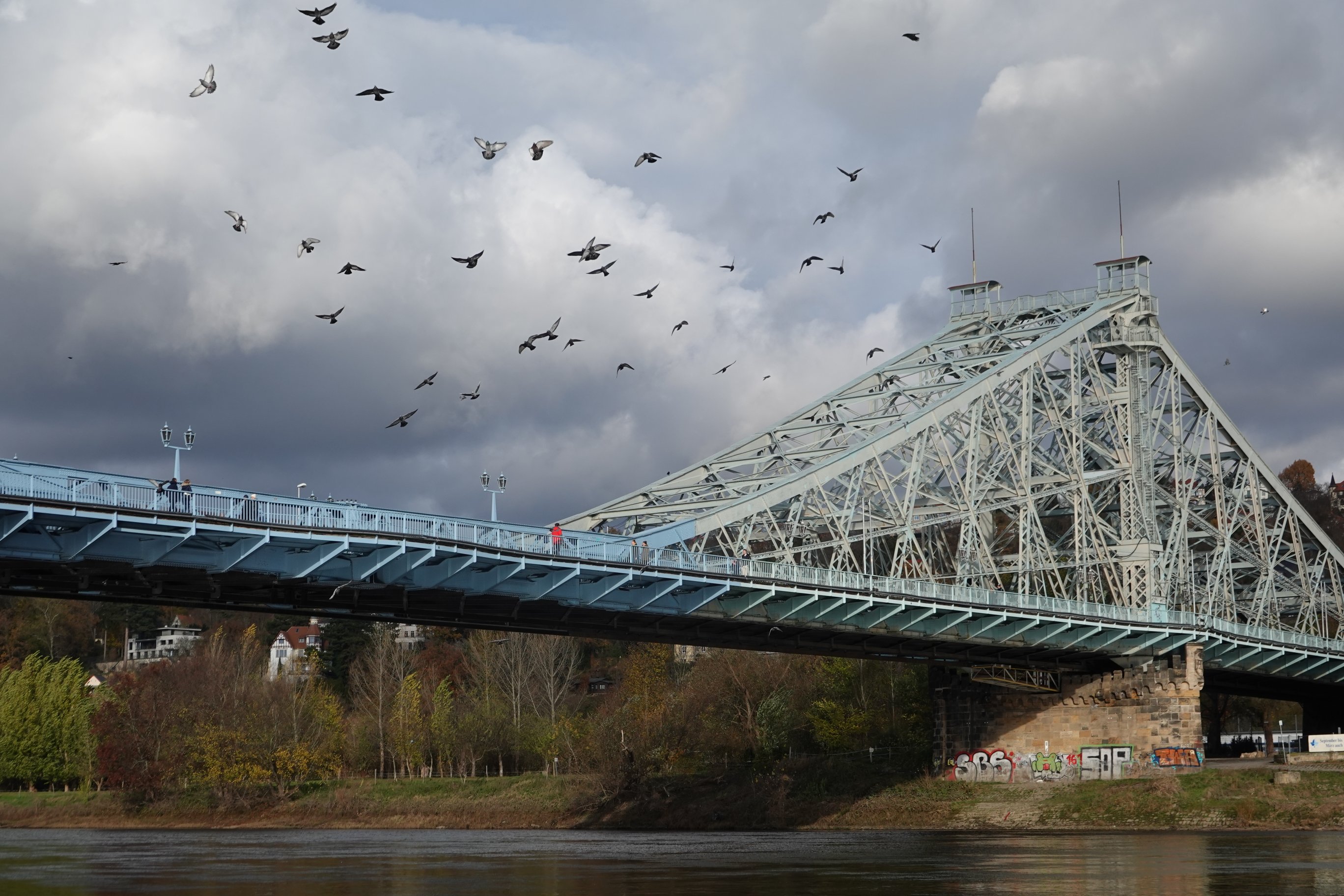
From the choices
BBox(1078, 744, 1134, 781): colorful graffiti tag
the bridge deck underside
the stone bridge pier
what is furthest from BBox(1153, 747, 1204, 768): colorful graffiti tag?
the bridge deck underside

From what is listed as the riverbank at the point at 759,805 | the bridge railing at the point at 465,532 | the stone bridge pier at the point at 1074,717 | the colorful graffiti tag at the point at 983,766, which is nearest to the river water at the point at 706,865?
the riverbank at the point at 759,805

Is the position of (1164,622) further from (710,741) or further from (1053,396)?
(710,741)

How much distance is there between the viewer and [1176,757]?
75.9 meters

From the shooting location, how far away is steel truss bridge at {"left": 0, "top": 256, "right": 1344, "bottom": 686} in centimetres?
4788

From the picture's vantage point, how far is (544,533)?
2164 inches

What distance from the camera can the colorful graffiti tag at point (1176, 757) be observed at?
2982 inches

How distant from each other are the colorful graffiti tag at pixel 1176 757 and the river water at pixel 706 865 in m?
7.90

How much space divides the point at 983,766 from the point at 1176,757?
9.74 metres

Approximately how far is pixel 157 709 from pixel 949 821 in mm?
58044

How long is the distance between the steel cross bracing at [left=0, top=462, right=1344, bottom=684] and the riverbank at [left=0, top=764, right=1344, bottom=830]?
24.3ft

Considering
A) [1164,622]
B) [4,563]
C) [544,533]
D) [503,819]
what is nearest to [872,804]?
[1164,622]

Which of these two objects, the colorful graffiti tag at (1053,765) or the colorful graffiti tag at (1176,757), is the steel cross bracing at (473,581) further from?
the colorful graffiti tag at (1053,765)

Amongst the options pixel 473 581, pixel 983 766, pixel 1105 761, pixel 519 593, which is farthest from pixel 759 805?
pixel 473 581

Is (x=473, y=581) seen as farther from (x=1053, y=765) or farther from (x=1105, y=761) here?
(x=1105, y=761)
